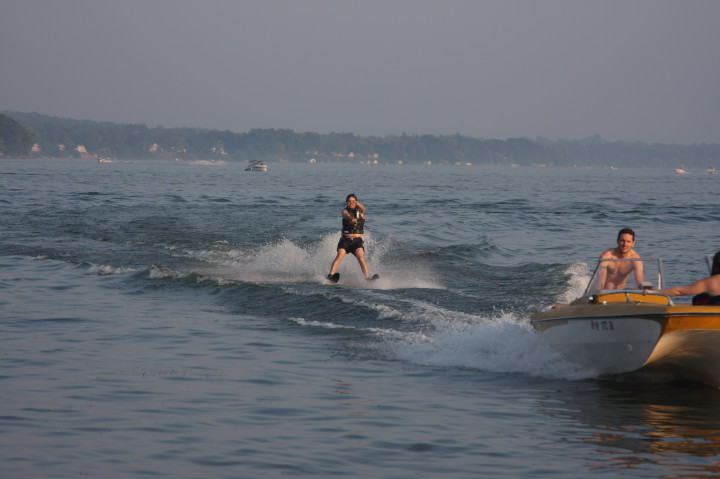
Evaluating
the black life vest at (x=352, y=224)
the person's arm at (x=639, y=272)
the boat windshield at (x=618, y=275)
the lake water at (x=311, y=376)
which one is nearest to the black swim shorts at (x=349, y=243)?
the black life vest at (x=352, y=224)

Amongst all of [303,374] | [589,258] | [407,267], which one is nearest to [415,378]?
[303,374]

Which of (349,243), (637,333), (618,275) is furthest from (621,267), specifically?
(349,243)

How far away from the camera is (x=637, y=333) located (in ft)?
33.1

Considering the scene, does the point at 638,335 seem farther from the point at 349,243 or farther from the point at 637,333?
the point at 349,243

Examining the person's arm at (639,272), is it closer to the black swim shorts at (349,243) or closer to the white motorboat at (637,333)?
the white motorboat at (637,333)

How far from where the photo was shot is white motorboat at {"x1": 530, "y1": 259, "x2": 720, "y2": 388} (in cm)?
977

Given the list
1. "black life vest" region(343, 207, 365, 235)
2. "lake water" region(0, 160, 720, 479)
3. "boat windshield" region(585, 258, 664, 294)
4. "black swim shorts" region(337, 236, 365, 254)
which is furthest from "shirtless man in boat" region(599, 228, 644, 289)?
"black swim shorts" region(337, 236, 365, 254)

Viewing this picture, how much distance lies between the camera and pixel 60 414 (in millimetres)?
8984

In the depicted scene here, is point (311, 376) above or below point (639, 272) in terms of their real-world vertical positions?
below

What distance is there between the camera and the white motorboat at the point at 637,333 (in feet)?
32.0

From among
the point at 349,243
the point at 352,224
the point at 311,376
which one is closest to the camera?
→ the point at 311,376

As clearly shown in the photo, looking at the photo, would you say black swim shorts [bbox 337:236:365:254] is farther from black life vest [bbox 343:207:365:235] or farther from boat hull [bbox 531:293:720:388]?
boat hull [bbox 531:293:720:388]

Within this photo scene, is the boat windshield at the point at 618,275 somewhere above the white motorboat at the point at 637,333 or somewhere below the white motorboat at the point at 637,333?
above

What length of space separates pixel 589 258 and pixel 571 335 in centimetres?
1399
